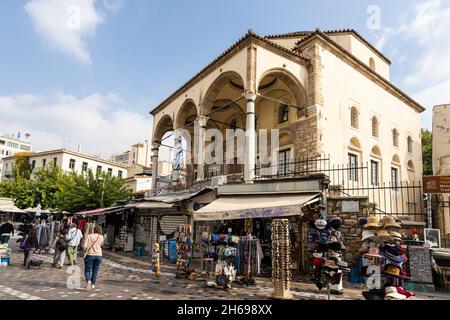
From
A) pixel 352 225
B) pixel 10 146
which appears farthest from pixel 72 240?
pixel 10 146

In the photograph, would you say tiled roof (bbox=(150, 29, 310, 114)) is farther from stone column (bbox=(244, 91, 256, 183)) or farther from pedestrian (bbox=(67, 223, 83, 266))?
pedestrian (bbox=(67, 223, 83, 266))

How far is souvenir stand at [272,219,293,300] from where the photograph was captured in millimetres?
6863

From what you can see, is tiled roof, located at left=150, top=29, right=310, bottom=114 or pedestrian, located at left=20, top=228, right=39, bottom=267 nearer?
pedestrian, located at left=20, top=228, right=39, bottom=267

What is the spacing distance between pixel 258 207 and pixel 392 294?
4073 millimetres

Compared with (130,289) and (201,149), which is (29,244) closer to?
(130,289)

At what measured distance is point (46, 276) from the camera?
9086mm

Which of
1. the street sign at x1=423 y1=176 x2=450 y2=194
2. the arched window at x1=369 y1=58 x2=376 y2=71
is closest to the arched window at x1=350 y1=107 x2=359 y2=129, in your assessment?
the arched window at x1=369 y1=58 x2=376 y2=71

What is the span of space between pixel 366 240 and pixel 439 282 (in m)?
3.04

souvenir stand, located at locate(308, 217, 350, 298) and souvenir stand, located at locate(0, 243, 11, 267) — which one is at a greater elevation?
souvenir stand, located at locate(308, 217, 350, 298)

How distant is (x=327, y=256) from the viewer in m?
6.84

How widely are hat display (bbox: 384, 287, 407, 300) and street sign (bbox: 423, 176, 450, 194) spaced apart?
635 centimetres

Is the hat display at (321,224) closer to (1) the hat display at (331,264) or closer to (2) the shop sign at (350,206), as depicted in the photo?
(1) the hat display at (331,264)
